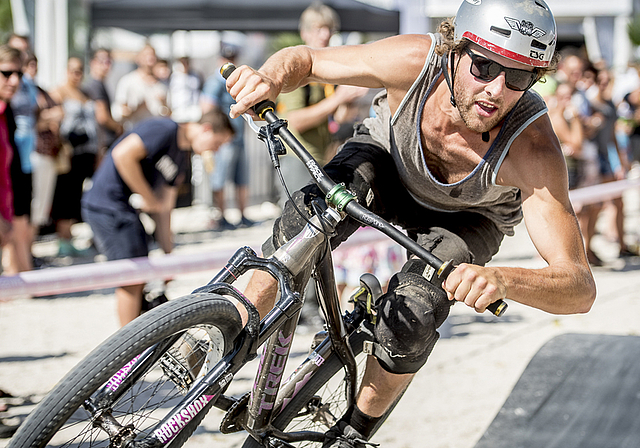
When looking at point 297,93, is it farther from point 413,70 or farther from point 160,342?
point 160,342

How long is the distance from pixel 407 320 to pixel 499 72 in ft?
3.07

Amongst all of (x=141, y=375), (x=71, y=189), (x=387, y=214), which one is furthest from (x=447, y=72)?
(x=71, y=189)

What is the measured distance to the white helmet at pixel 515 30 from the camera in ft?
7.62

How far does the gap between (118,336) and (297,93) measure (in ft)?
11.8

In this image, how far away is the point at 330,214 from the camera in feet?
7.39

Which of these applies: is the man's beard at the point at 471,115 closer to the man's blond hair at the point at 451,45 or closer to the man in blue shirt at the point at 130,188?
the man's blond hair at the point at 451,45

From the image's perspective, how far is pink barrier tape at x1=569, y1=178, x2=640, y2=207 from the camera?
6699 millimetres

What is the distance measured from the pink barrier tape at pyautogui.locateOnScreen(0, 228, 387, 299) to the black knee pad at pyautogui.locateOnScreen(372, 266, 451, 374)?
1.69m

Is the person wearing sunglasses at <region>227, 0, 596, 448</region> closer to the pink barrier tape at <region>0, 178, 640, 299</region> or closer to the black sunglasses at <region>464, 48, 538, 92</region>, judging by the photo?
the black sunglasses at <region>464, 48, 538, 92</region>

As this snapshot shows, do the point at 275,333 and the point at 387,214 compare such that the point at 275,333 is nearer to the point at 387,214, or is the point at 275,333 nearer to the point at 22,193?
the point at 387,214

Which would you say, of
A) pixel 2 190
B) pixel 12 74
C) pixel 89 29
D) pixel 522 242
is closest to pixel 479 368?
pixel 2 190

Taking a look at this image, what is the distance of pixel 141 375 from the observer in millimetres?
2023

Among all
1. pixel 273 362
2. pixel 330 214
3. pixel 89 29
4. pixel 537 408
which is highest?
pixel 89 29

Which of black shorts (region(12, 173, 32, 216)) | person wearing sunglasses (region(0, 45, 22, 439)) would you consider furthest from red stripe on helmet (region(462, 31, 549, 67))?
black shorts (region(12, 173, 32, 216))
